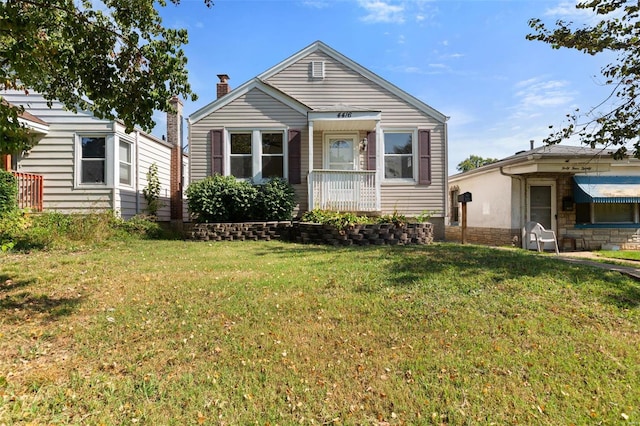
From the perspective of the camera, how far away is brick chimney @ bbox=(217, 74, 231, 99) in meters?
13.1

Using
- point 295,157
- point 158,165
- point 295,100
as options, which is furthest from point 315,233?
point 158,165

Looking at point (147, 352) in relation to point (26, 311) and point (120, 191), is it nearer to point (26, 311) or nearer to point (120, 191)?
point (26, 311)

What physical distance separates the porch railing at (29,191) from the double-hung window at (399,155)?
1058 centimetres

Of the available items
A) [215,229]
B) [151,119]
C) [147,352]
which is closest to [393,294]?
[147,352]

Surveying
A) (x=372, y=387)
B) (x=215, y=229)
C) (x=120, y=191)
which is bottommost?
(x=372, y=387)

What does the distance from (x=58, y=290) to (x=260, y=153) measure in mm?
7529

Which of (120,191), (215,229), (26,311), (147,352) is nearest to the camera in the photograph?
(147,352)

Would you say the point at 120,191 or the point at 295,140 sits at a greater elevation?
the point at 295,140

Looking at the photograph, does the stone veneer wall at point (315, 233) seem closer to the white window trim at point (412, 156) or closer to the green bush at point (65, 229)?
the green bush at point (65, 229)

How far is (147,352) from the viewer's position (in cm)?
315

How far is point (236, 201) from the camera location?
32.8ft

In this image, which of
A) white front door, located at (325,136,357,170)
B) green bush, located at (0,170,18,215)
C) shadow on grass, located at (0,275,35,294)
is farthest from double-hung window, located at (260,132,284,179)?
shadow on grass, located at (0,275,35,294)

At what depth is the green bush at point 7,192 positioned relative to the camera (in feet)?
29.9

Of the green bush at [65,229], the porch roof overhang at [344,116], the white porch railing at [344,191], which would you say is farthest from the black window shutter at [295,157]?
the green bush at [65,229]
